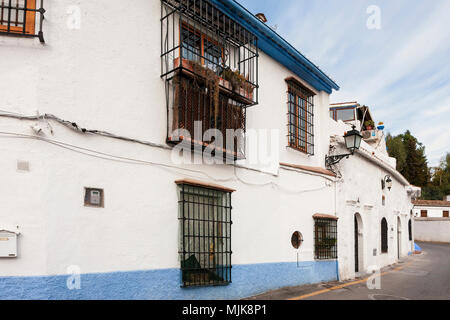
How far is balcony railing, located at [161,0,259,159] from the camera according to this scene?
6957mm

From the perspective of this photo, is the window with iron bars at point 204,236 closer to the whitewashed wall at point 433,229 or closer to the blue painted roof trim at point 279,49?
the blue painted roof trim at point 279,49

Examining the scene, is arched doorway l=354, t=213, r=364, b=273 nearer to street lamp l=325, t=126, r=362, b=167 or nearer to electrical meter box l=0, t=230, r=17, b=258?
street lamp l=325, t=126, r=362, b=167

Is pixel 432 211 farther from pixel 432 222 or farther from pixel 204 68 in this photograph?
pixel 204 68

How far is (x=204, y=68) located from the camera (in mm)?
7102

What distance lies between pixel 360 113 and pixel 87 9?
58.7ft

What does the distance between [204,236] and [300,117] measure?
5.39m

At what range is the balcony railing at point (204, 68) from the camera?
6957 millimetres

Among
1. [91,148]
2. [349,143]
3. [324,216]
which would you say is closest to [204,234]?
[91,148]

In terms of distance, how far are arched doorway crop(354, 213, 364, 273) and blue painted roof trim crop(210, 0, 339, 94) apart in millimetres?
4562

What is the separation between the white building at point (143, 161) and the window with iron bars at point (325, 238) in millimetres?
368

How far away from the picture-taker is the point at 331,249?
11.2 metres

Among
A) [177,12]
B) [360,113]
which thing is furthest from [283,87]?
[360,113]

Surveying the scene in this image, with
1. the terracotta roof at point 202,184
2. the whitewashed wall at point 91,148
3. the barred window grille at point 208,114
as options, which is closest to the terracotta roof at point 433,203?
the barred window grille at point 208,114

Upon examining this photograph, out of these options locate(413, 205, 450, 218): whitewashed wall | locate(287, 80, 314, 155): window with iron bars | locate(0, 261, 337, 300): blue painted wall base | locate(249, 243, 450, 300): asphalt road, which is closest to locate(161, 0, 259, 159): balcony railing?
locate(287, 80, 314, 155): window with iron bars
